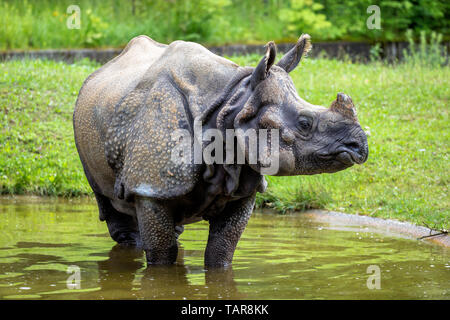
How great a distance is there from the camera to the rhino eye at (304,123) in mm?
5207

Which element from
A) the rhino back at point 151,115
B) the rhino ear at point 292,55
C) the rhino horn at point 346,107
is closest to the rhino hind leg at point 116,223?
the rhino back at point 151,115

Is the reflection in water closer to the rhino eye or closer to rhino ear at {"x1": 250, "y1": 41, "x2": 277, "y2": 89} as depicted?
the rhino eye

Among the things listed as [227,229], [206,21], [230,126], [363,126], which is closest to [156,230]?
[227,229]

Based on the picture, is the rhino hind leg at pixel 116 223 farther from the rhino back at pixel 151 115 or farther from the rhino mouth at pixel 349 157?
the rhino mouth at pixel 349 157

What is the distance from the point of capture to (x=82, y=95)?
23.3 ft

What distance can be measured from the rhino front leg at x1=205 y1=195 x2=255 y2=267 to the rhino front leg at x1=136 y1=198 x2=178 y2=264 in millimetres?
338

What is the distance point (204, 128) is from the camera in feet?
18.4

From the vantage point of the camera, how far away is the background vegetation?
16.0 metres

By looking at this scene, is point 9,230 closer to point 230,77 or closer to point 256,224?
point 256,224

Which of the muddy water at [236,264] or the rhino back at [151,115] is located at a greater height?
the rhino back at [151,115]

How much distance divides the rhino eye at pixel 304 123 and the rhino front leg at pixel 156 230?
127 centimetres

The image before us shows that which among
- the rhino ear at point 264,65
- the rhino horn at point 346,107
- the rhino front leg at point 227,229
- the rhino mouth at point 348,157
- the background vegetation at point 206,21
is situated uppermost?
the background vegetation at point 206,21

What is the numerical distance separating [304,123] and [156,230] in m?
1.47

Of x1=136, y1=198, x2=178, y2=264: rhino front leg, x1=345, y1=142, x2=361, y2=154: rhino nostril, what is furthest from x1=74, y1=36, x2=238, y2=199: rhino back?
x1=345, y1=142, x2=361, y2=154: rhino nostril
